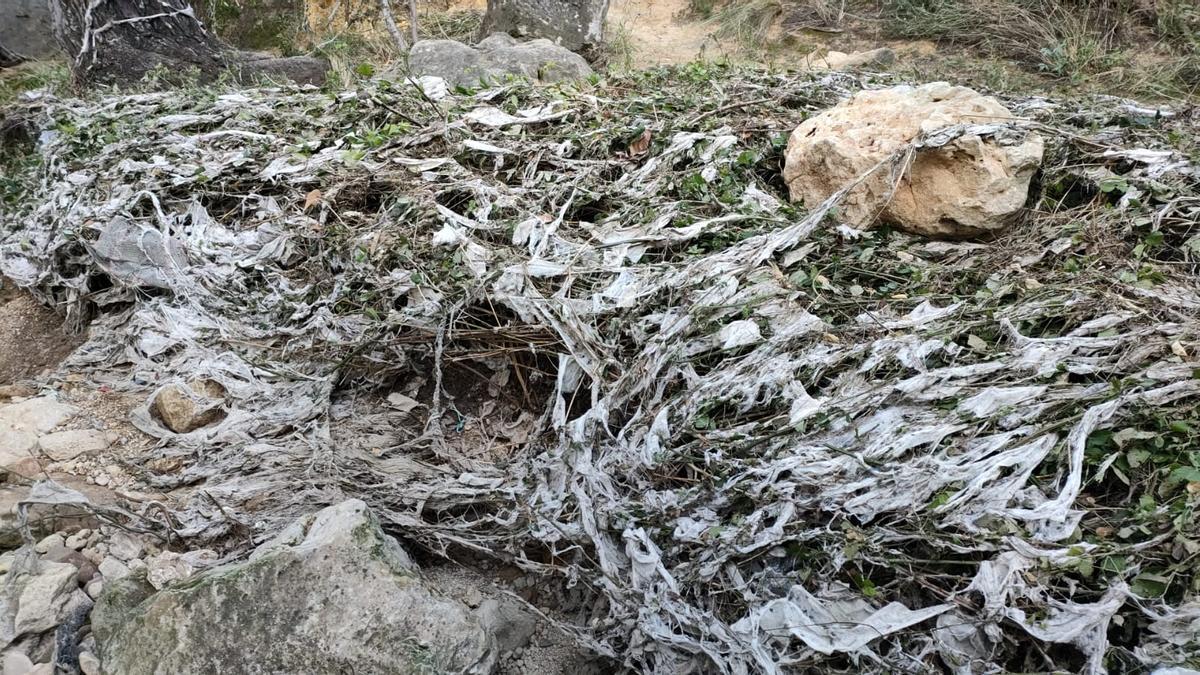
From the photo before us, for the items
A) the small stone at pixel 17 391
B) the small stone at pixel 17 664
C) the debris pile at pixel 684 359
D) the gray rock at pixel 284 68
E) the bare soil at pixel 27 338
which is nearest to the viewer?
the debris pile at pixel 684 359

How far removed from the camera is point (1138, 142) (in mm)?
2699

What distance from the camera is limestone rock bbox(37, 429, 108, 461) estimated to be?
241 cm

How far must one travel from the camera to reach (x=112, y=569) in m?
2.04

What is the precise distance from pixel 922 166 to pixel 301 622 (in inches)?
84.8

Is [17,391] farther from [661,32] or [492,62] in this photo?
[661,32]

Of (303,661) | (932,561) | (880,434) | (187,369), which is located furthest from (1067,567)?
(187,369)

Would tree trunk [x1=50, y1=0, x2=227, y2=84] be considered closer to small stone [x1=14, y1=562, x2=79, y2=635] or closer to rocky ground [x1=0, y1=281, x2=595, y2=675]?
rocky ground [x1=0, y1=281, x2=595, y2=675]

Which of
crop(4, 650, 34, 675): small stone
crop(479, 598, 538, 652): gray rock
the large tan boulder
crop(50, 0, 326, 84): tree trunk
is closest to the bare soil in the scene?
crop(4, 650, 34, 675): small stone

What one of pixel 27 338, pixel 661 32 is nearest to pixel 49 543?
pixel 27 338

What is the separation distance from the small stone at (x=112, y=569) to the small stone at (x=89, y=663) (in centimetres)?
26

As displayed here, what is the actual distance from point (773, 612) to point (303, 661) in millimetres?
985

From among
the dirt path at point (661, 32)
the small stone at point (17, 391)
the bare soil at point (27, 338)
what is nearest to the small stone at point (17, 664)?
the small stone at point (17, 391)

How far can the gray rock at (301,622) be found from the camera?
1668 millimetres

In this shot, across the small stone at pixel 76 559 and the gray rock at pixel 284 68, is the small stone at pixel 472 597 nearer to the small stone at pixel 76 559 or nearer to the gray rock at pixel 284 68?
the small stone at pixel 76 559
